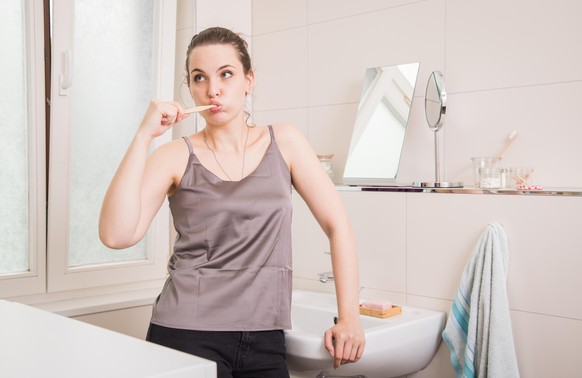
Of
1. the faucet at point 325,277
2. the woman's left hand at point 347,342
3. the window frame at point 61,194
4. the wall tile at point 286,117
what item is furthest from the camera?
the wall tile at point 286,117

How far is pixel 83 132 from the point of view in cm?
224

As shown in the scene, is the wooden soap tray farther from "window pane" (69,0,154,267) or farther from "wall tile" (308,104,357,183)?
"window pane" (69,0,154,267)

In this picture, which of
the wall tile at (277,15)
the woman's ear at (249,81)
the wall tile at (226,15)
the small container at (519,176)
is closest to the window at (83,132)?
the wall tile at (226,15)

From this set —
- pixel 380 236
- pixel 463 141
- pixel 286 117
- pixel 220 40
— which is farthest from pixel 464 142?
pixel 220 40

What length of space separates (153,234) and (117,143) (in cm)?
38

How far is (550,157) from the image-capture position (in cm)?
178

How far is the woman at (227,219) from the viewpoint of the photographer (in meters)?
1.27

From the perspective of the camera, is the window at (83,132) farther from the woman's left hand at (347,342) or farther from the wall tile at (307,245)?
the woman's left hand at (347,342)

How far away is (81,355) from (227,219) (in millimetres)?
587

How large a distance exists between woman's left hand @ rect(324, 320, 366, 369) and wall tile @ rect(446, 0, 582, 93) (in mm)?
928

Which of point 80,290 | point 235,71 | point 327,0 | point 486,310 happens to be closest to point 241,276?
point 235,71

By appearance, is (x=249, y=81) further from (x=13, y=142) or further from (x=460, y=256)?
(x=13, y=142)

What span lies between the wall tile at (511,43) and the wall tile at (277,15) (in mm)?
642

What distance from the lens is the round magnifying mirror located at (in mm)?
1903
